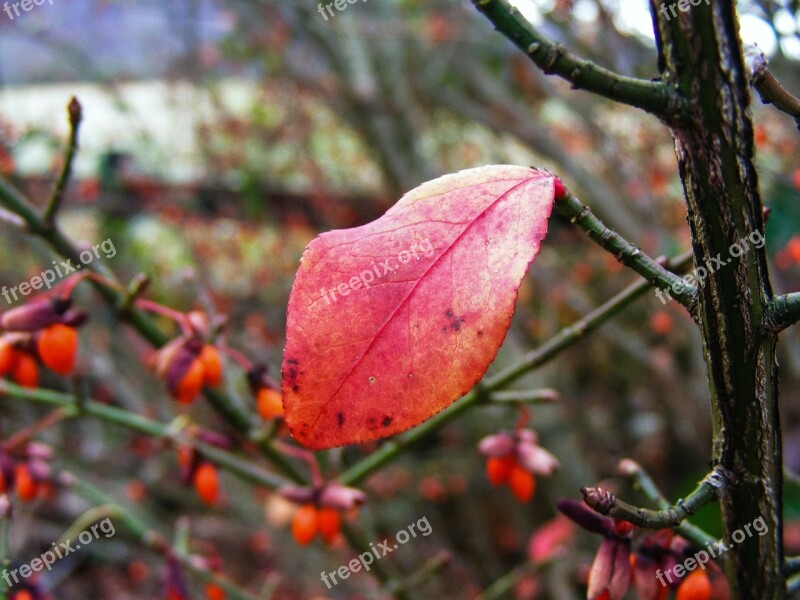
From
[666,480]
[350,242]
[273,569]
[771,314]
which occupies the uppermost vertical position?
[350,242]

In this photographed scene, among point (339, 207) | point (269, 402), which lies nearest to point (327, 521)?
point (269, 402)

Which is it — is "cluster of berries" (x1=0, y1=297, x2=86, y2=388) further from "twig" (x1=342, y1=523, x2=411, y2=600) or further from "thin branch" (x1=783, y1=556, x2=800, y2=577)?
"thin branch" (x1=783, y1=556, x2=800, y2=577)

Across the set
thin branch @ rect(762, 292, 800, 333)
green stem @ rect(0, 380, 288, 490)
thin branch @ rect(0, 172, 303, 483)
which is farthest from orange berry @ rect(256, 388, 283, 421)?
thin branch @ rect(762, 292, 800, 333)

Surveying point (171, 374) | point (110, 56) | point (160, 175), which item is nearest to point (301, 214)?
point (160, 175)

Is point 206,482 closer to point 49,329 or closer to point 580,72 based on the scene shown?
point 49,329

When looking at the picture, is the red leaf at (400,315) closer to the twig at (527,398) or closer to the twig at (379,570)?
the twig at (527,398)

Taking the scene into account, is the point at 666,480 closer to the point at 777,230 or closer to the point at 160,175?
the point at 777,230
